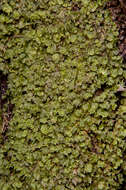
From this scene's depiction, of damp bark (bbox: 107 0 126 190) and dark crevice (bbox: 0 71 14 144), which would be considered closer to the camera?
damp bark (bbox: 107 0 126 190)

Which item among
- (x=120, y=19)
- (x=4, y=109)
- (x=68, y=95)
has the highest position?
(x=120, y=19)

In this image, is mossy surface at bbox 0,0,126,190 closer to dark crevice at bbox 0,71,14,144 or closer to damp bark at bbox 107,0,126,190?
damp bark at bbox 107,0,126,190

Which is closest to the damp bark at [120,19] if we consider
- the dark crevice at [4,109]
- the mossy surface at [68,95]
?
the mossy surface at [68,95]

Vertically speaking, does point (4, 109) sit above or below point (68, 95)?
below

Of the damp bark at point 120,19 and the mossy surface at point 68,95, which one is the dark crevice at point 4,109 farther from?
the damp bark at point 120,19

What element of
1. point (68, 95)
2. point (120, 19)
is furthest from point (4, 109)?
point (120, 19)

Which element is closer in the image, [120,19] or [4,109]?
[120,19]

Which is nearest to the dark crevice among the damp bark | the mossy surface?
the mossy surface

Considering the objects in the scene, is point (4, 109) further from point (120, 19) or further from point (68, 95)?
point (120, 19)

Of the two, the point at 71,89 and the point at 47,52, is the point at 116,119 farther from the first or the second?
the point at 47,52
